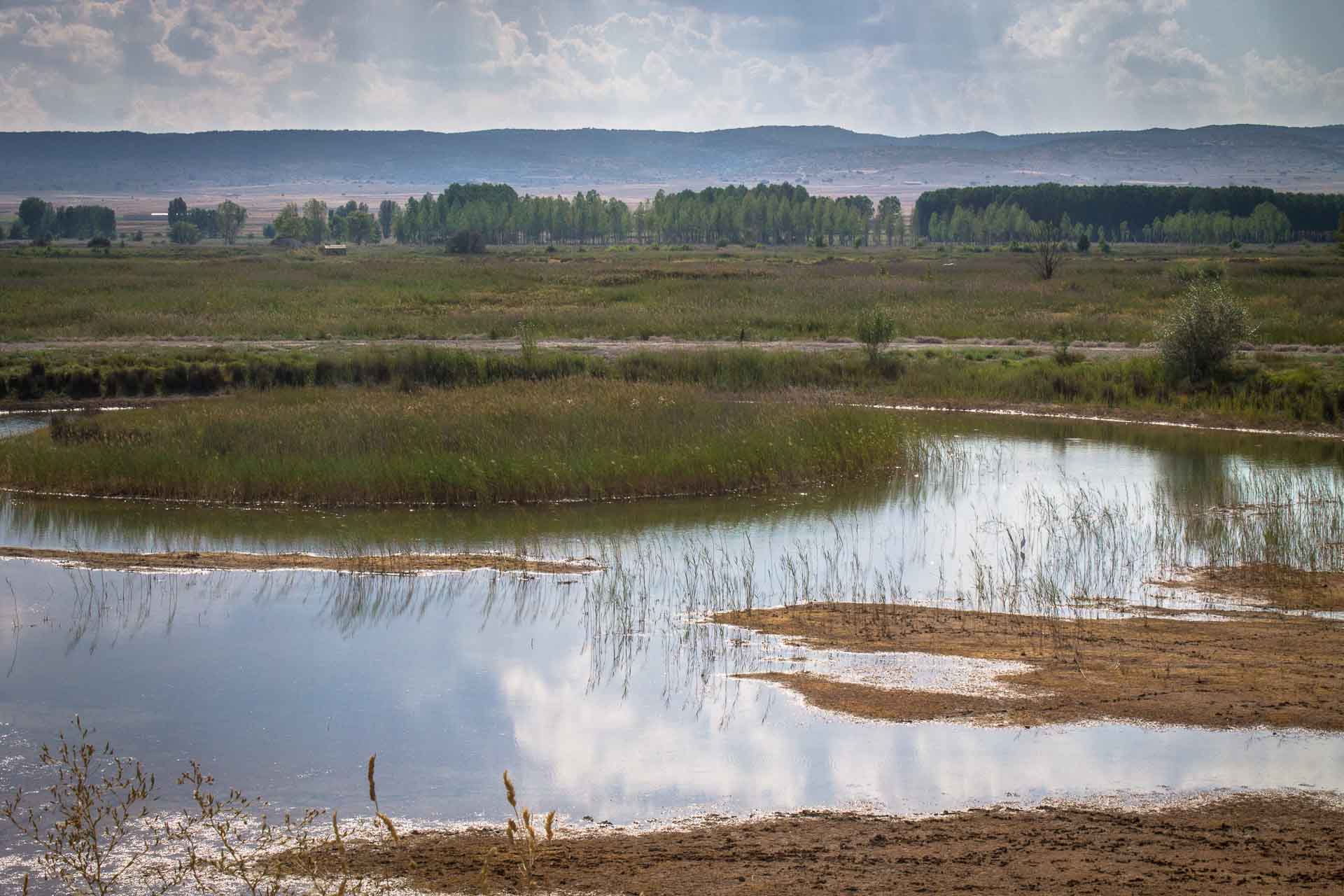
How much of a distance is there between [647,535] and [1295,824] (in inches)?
447

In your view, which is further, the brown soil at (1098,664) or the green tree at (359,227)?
the green tree at (359,227)

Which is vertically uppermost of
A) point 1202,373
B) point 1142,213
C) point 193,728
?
point 1142,213

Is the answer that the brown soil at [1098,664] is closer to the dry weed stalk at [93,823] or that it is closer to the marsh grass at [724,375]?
the dry weed stalk at [93,823]

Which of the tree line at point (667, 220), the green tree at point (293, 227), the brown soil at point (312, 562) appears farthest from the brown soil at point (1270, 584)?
the green tree at point (293, 227)

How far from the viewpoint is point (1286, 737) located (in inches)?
395

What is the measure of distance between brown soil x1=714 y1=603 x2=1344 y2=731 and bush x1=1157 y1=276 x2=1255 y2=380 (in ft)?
62.9

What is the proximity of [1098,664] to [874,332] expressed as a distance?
25.1 metres

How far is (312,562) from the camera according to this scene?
56.2 ft

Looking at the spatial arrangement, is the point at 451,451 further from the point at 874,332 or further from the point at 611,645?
the point at 874,332

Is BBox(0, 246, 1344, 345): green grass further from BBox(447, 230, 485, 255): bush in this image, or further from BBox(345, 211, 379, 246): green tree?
BBox(345, 211, 379, 246): green tree

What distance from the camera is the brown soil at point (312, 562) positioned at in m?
16.7

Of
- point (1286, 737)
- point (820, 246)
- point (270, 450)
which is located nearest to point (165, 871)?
point (1286, 737)

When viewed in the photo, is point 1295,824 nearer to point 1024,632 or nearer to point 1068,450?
point 1024,632

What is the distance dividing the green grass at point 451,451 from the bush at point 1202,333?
927cm
